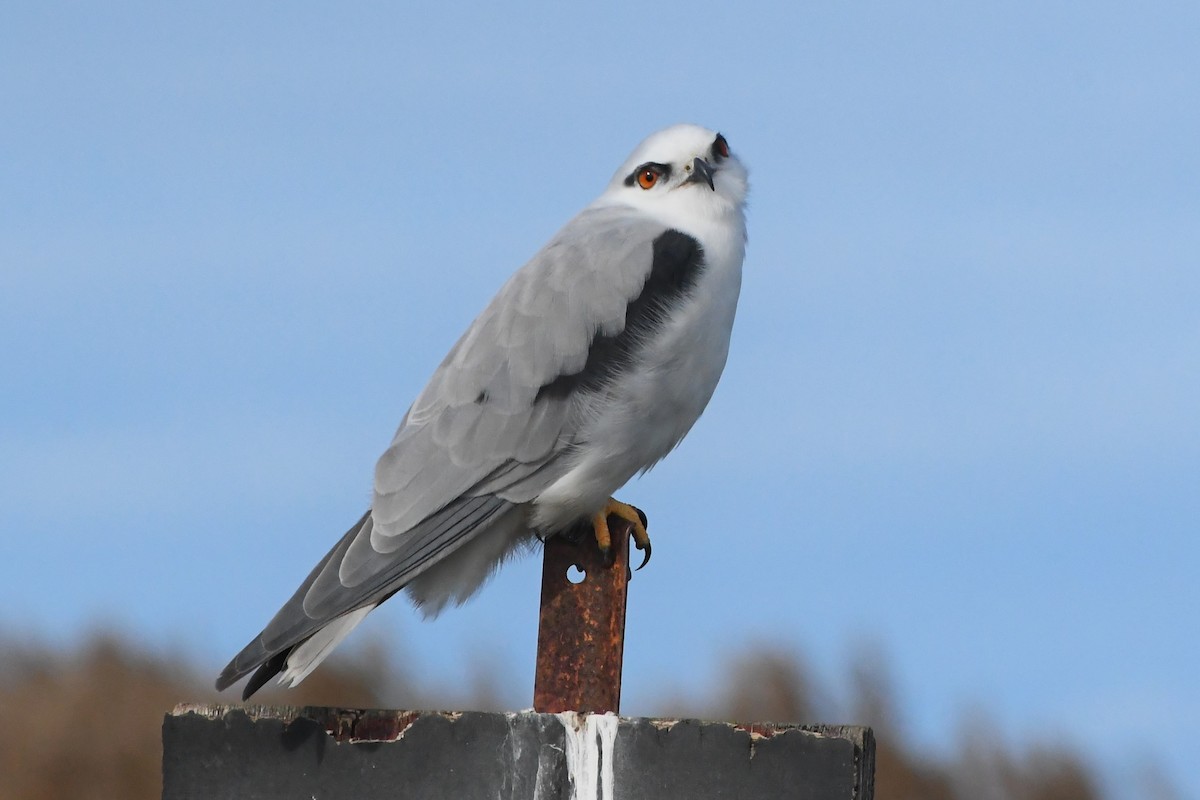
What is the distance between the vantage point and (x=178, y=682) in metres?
10.9

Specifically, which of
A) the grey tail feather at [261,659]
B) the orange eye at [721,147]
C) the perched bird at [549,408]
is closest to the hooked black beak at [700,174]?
the orange eye at [721,147]

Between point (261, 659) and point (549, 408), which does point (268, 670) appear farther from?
point (549, 408)

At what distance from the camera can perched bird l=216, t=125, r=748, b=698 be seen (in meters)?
4.68

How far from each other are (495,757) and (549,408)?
55.0 inches

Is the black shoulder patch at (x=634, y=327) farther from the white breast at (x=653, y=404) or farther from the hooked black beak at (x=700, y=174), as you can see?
the hooked black beak at (x=700, y=174)

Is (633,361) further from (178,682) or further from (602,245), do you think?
(178,682)

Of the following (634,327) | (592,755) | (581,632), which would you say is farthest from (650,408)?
(592,755)

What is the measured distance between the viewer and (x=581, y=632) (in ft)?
14.1

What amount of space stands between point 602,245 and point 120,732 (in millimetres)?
6245

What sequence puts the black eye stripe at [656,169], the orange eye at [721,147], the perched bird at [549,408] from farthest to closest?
the orange eye at [721,147]
the black eye stripe at [656,169]
the perched bird at [549,408]

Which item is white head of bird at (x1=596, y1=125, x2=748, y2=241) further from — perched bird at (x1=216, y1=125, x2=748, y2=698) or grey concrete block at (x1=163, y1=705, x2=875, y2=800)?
grey concrete block at (x1=163, y1=705, x2=875, y2=800)

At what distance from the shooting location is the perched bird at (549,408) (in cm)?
468

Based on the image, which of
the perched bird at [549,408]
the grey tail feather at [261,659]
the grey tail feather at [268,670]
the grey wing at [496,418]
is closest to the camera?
the grey tail feather at [261,659]

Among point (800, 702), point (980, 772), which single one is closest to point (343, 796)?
point (800, 702)
